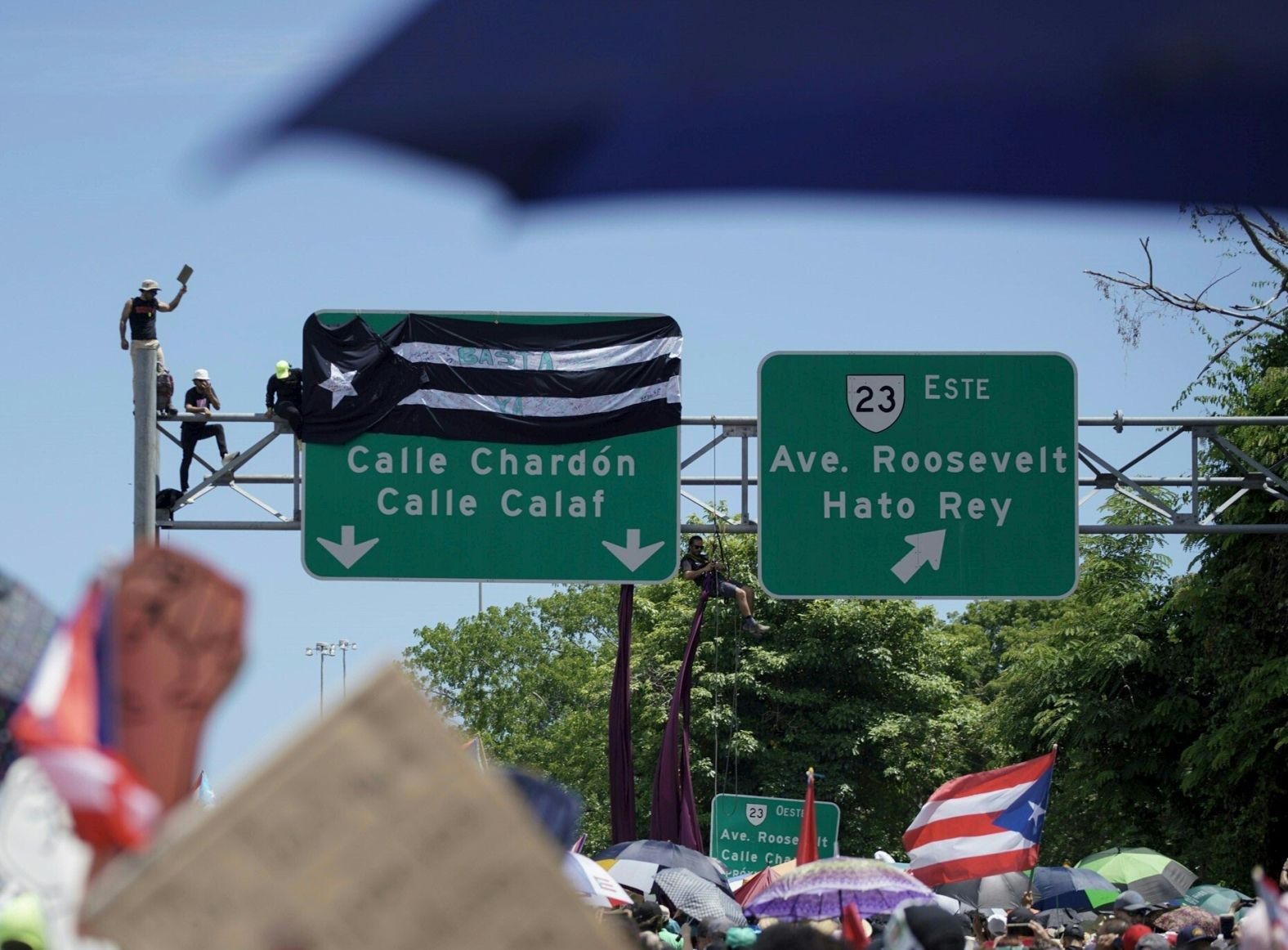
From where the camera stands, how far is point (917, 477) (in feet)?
48.4

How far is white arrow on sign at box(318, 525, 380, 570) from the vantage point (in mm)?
14711

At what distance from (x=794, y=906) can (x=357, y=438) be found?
5762 millimetres

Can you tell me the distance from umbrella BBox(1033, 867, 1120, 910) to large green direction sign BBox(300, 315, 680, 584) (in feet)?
30.1

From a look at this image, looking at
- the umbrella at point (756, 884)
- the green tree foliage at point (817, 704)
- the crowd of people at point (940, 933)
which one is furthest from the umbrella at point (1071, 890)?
the green tree foliage at point (817, 704)

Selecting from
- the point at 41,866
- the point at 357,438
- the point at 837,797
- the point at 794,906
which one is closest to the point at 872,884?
the point at 794,906

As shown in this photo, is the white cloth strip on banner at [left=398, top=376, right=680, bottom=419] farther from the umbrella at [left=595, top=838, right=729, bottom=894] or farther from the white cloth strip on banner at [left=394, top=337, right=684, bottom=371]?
the umbrella at [left=595, top=838, right=729, bottom=894]

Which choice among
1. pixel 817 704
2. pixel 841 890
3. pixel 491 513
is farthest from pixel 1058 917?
pixel 817 704

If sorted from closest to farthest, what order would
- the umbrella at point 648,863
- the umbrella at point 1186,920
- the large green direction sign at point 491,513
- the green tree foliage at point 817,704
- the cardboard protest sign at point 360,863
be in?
the cardboard protest sign at point 360,863
the umbrella at point 1186,920
the large green direction sign at point 491,513
the umbrella at point 648,863
the green tree foliage at point 817,704

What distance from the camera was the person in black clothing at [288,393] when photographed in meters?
15.0

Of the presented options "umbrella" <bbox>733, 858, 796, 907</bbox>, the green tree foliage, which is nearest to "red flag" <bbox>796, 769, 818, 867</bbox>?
"umbrella" <bbox>733, 858, 796, 907</bbox>

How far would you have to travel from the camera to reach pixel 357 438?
1475 cm

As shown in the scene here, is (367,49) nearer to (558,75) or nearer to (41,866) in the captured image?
(558,75)

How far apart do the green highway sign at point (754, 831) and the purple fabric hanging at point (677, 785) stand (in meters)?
4.23

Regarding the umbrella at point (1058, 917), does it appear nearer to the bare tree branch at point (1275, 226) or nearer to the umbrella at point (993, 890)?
the umbrella at point (993, 890)
